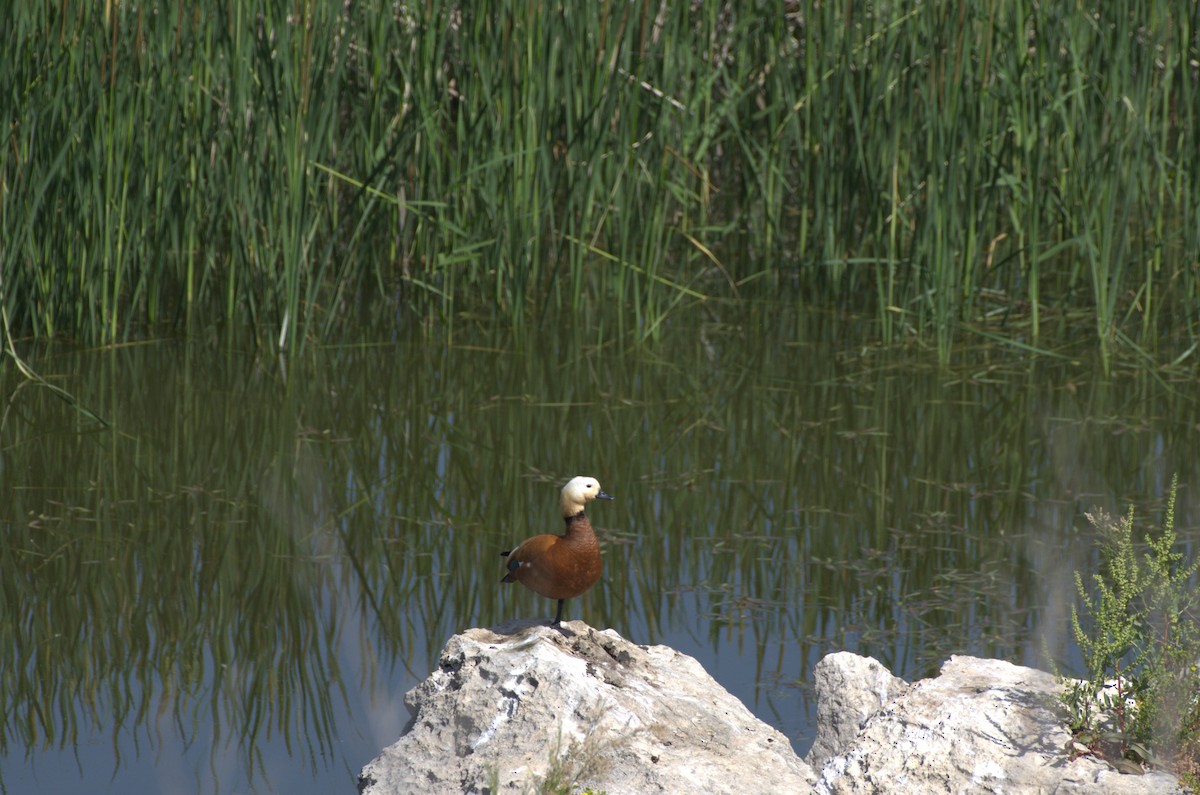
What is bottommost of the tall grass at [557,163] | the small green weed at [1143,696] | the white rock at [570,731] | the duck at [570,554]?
the white rock at [570,731]

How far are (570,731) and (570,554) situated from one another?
1.34 feet

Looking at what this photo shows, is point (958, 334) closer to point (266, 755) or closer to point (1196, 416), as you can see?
point (1196, 416)

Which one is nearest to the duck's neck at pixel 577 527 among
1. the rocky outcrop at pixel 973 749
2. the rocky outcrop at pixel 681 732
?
the rocky outcrop at pixel 681 732

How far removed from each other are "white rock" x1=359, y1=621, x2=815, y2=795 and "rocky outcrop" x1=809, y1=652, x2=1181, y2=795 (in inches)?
6.2

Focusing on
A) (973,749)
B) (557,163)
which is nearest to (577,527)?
(973,749)

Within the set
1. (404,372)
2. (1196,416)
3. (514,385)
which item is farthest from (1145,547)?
(404,372)

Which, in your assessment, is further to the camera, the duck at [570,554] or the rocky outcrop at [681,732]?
the duck at [570,554]

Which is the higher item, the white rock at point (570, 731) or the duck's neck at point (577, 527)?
the duck's neck at point (577, 527)

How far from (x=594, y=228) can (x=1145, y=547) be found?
2.88 meters

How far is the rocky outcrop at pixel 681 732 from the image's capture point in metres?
2.78

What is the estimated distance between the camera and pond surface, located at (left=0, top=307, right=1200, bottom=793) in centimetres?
366

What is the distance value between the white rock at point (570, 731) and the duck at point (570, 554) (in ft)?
0.32

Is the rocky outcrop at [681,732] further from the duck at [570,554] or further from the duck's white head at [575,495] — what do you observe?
the duck's white head at [575,495]

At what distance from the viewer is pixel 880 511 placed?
15.2 ft
